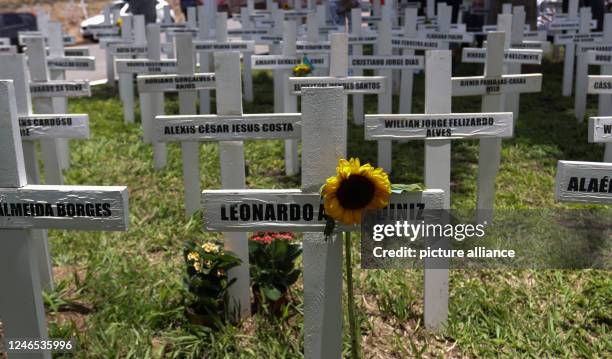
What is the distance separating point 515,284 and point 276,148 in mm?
4256

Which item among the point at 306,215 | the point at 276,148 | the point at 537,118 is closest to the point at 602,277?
the point at 306,215

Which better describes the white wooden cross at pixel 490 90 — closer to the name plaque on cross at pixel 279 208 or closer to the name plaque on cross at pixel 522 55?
the name plaque on cross at pixel 522 55

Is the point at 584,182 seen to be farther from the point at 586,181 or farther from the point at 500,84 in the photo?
the point at 500,84

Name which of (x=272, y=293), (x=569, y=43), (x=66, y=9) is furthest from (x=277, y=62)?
(x=66, y=9)

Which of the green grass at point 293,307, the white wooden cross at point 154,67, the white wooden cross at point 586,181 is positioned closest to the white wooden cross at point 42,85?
the green grass at point 293,307

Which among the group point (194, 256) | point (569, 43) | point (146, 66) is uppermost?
point (146, 66)

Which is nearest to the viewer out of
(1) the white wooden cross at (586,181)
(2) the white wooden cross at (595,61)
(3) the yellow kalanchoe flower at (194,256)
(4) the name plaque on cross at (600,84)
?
(1) the white wooden cross at (586,181)

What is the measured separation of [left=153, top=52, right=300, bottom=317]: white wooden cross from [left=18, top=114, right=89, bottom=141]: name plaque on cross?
44 cm

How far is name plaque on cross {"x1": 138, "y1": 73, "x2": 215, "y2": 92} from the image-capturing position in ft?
18.1

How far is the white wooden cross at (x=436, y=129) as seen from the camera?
3.54m

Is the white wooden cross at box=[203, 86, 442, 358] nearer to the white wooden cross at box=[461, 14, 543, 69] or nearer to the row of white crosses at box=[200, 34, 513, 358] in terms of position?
the row of white crosses at box=[200, 34, 513, 358]

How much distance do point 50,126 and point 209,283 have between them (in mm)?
1238

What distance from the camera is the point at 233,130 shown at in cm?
369

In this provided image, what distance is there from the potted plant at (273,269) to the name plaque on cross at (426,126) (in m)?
0.76
